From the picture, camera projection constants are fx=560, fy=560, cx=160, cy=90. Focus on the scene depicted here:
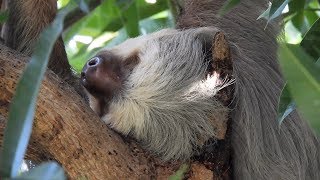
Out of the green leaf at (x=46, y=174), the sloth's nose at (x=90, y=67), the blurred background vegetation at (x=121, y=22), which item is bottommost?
the blurred background vegetation at (x=121, y=22)

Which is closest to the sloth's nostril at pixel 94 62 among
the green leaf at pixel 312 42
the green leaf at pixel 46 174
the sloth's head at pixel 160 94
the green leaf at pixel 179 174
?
the sloth's head at pixel 160 94

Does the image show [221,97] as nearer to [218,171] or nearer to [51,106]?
[218,171]

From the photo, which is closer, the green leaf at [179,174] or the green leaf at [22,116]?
the green leaf at [22,116]

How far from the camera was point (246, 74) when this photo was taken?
279 cm

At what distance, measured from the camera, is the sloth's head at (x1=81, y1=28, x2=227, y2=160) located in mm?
2494

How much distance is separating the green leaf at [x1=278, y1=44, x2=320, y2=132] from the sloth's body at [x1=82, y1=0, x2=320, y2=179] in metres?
1.24

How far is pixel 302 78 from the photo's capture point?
1.15 meters

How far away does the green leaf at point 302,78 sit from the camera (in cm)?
112

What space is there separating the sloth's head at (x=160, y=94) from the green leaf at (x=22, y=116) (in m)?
1.47

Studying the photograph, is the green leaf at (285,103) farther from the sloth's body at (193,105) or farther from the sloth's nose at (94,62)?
the sloth's nose at (94,62)

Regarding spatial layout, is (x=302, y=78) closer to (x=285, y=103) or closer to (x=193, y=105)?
(x=285, y=103)

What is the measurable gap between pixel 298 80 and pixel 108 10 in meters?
2.63

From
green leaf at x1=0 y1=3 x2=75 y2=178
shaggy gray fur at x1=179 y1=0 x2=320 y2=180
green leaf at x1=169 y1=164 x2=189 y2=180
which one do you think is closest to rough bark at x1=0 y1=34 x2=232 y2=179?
green leaf at x1=169 y1=164 x2=189 y2=180

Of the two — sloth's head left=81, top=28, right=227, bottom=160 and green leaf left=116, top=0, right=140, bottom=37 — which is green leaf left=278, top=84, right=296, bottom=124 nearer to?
sloth's head left=81, top=28, right=227, bottom=160
